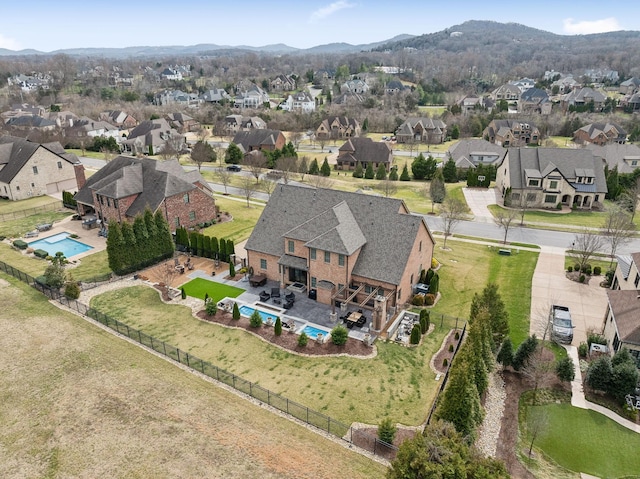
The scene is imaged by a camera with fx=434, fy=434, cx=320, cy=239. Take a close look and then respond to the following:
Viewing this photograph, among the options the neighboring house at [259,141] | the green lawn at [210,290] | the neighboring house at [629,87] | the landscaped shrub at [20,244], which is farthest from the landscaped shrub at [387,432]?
the neighboring house at [629,87]

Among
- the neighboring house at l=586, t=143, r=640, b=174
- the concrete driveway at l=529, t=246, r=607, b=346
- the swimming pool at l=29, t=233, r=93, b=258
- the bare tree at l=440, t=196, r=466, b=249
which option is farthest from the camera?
the neighboring house at l=586, t=143, r=640, b=174

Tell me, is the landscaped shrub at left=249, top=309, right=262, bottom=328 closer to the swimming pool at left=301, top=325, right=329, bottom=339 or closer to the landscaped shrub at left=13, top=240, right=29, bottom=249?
the swimming pool at left=301, top=325, right=329, bottom=339

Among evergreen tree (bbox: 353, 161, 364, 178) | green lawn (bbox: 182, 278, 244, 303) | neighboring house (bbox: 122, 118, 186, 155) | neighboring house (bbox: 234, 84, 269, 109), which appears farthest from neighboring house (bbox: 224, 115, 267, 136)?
green lawn (bbox: 182, 278, 244, 303)

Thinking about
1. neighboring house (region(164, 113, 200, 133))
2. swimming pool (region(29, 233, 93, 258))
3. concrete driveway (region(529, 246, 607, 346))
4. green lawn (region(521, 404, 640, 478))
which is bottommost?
green lawn (region(521, 404, 640, 478))

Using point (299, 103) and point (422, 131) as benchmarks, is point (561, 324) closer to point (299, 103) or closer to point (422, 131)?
point (422, 131)

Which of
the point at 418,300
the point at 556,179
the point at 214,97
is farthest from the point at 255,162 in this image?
the point at 214,97

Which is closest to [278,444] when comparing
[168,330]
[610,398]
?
[168,330]

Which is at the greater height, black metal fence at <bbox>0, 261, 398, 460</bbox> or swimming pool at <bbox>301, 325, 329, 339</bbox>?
black metal fence at <bbox>0, 261, 398, 460</bbox>
